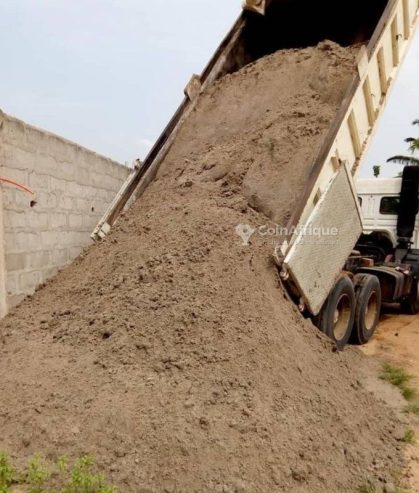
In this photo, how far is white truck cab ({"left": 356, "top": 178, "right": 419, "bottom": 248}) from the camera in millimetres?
7590

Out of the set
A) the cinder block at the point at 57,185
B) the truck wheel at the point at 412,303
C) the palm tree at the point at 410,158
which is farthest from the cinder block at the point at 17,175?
the palm tree at the point at 410,158

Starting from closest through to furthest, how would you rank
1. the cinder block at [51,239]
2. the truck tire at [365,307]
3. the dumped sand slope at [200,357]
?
the dumped sand slope at [200,357] < the cinder block at [51,239] < the truck tire at [365,307]

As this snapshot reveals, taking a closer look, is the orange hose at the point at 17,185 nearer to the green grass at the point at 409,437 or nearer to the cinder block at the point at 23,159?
the cinder block at the point at 23,159

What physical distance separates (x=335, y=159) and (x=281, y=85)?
1235 mm

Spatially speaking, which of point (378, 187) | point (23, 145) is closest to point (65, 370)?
point (23, 145)

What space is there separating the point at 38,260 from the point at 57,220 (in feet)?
1.84

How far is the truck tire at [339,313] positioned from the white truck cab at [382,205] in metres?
3.10

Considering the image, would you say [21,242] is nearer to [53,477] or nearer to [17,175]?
[17,175]

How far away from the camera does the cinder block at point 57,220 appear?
15.6 feet

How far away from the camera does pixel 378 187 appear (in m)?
7.75

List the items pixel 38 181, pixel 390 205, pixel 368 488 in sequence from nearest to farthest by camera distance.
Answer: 1. pixel 368 488
2. pixel 38 181
3. pixel 390 205

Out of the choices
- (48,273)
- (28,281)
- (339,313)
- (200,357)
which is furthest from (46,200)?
(339,313)

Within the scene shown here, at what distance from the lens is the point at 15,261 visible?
163 inches

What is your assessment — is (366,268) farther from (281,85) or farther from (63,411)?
(63,411)
